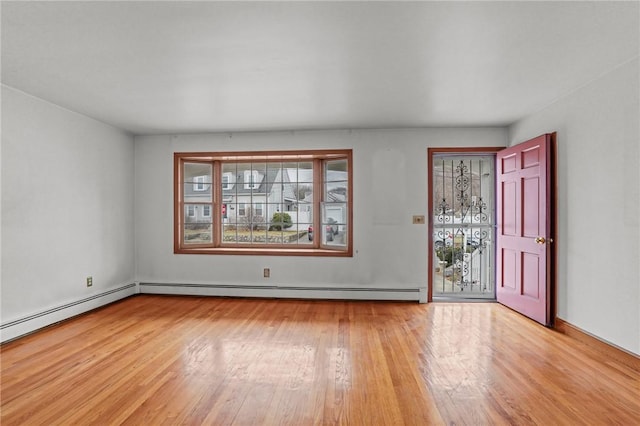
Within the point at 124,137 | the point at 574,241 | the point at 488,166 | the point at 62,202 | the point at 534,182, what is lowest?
the point at 574,241

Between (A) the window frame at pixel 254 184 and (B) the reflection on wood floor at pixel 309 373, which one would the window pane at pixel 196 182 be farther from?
(B) the reflection on wood floor at pixel 309 373

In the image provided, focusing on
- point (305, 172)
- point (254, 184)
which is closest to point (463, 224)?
point (305, 172)

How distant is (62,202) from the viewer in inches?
146

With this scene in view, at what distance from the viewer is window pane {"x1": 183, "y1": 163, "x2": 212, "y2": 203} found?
5.04m

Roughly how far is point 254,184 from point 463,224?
321 centimetres

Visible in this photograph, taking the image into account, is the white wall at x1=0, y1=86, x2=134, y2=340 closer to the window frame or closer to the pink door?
the window frame

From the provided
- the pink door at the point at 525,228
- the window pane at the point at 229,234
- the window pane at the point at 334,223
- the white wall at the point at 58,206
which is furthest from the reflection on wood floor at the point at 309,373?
the window pane at the point at 229,234

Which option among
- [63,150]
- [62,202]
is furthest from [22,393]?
[63,150]

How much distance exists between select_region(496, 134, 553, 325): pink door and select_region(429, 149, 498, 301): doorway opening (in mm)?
207

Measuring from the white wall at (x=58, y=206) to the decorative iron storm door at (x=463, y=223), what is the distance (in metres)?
4.55

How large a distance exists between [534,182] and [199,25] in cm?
373

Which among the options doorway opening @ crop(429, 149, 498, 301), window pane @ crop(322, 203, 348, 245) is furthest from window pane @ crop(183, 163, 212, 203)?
doorway opening @ crop(429, 149, 498, 301)

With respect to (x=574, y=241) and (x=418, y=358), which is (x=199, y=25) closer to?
(x=418, y=358)

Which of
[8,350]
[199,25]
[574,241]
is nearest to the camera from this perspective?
[199,25]
